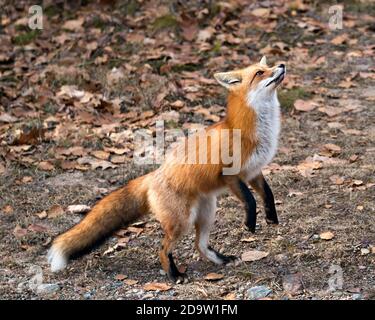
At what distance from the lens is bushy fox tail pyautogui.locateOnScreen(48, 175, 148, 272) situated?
4.82 metres

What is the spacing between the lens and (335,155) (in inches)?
260

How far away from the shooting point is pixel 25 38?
31.9 ft

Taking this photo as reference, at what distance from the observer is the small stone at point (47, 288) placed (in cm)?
473

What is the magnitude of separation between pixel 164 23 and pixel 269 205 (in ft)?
17.6

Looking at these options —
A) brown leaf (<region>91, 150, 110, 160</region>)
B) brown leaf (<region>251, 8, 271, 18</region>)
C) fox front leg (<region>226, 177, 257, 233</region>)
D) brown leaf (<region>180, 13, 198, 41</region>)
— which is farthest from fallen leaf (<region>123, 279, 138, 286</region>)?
brown leaf (<region>251, 8, 271, 18</region>)

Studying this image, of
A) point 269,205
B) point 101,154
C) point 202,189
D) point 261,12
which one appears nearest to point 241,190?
point 202,189

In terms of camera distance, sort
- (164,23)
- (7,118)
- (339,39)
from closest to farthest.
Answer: (7,118), (339,39), (164,23)

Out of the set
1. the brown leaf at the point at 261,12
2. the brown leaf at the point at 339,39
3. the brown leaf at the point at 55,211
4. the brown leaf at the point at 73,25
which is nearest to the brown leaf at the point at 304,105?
the brown leaf at the point at 339,39

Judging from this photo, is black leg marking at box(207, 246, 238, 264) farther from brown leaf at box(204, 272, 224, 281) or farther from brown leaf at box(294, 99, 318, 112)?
brown leaf at box(294, 99, 318, 112)

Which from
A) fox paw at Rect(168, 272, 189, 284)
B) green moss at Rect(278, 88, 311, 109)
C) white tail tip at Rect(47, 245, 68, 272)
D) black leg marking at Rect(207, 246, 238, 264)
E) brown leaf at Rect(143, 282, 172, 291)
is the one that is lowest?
brown leaf at Rect(143, 282, 172, 291)

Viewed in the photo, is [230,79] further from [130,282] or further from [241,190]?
[130,282]

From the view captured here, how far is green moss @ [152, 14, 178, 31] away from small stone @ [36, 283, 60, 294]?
5681mm

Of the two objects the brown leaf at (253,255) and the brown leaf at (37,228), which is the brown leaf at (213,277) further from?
the brown leaf at (37,228)

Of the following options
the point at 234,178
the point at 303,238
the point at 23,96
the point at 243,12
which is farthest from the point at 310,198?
the point at 243,12
